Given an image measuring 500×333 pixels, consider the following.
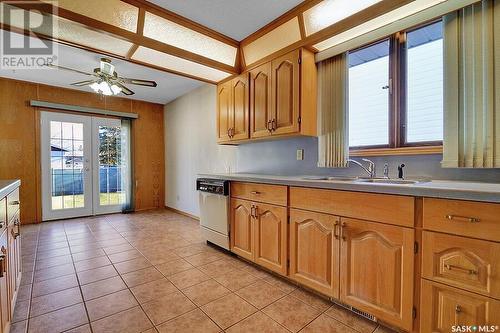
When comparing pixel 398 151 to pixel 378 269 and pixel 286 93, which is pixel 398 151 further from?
pixel 286 93

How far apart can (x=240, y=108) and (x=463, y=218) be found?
231 centimetres

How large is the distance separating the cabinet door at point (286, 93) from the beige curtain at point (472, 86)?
3.67ft

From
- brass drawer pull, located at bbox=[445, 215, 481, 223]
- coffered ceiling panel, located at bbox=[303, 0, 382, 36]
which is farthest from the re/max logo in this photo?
coffered ceiling panel, located at bbox=[303, 0, 382, 36]

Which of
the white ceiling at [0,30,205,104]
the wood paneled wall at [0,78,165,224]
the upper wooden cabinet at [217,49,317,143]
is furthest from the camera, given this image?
the wood paneled wall at [0,78,165,224]

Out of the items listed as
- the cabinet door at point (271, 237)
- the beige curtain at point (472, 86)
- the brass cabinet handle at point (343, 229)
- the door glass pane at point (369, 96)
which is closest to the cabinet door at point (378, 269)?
the brass cabinet handle at point (343, 229)

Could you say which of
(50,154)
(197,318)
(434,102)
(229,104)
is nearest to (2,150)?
(50,154)

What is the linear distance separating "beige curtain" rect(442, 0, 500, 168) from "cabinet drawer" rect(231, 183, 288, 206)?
1.19 meters

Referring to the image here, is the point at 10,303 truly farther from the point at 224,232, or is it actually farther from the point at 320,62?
the point at 320,62

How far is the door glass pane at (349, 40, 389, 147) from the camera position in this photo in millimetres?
2055

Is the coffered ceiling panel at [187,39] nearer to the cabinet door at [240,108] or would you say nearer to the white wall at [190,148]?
the cabinet door at [240,108]

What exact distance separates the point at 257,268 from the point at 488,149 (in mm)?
2060

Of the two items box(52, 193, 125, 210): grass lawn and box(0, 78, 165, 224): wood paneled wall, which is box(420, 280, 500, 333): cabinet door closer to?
box(52, 193, 125, 210): grass lawn

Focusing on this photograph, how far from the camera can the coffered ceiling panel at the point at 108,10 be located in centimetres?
175

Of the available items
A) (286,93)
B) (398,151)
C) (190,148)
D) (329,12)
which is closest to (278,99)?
(286,93)
